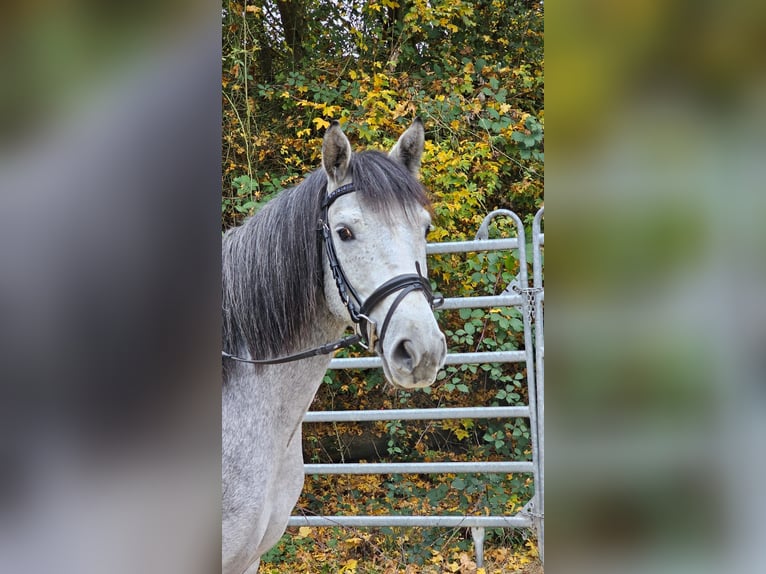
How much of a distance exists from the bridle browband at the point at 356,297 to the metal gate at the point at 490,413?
2.26 ft

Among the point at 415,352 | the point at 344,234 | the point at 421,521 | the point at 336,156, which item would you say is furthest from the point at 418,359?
the point at 421,521

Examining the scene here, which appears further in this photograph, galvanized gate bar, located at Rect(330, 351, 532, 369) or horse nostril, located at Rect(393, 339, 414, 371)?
galvanized gate bar, located at Rect(330, 351, 532, 369)

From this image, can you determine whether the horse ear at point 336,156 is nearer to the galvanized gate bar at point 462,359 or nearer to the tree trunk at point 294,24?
the tree trunk at point 294,24

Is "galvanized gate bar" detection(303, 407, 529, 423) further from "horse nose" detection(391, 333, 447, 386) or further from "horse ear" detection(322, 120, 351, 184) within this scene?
"horse ear" detection(322, 120, 351, 184)

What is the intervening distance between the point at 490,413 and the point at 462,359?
0.70 ft

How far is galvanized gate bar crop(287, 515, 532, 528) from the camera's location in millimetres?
2111

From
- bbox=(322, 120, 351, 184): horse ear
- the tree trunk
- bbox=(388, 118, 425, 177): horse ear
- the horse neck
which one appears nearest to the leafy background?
the tree trunk

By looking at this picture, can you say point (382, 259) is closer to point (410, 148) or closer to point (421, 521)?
point (410, 148)

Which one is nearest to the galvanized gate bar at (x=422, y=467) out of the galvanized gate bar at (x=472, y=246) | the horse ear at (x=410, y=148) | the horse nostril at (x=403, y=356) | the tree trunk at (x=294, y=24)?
the galvanized gate bar at (x=472, y=246)

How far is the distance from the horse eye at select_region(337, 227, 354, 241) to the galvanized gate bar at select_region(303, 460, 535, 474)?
1057 mm

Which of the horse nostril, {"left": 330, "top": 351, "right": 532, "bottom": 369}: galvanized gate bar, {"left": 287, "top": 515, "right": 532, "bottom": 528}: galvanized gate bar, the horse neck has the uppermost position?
the horse nostril

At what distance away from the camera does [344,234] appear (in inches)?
51.9

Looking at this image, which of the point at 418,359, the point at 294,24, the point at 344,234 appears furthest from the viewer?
the point at 294,24
